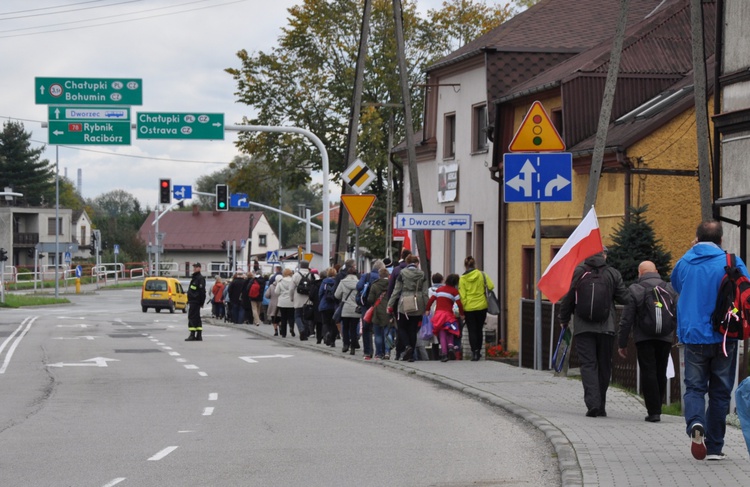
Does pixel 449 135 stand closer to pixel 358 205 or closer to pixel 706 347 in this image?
pixel 358 205

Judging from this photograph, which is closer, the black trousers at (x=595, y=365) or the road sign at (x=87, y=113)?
the black trousers at (x=595, y=365)

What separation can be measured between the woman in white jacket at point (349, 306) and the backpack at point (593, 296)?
10.7 metres

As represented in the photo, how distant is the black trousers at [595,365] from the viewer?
12.6 m

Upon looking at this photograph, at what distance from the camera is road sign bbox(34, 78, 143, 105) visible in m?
33.2

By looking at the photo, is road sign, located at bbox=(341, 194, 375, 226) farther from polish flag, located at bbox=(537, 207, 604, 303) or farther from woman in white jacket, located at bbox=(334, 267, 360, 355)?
polish flag, located at bbox=(537, 207, 604, 303)

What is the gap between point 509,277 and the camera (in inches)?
1161

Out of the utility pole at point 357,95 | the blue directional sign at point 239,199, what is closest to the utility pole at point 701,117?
the utility pole at point 357,95

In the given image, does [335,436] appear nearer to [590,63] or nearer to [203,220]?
[590,63]

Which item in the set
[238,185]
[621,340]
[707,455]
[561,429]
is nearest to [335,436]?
[561,429]

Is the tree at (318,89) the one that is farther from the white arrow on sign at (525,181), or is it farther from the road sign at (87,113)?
the white arrow on sign at (525,181)

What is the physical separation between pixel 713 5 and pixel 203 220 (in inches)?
4424

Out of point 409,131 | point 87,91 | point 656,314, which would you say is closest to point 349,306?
point 409,131

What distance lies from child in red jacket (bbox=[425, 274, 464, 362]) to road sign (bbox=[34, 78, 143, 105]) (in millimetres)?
14954

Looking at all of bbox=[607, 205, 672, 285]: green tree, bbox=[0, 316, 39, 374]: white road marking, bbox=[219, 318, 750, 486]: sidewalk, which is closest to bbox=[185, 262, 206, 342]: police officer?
bbox=[0, 316, 39, 374]: white road marking
